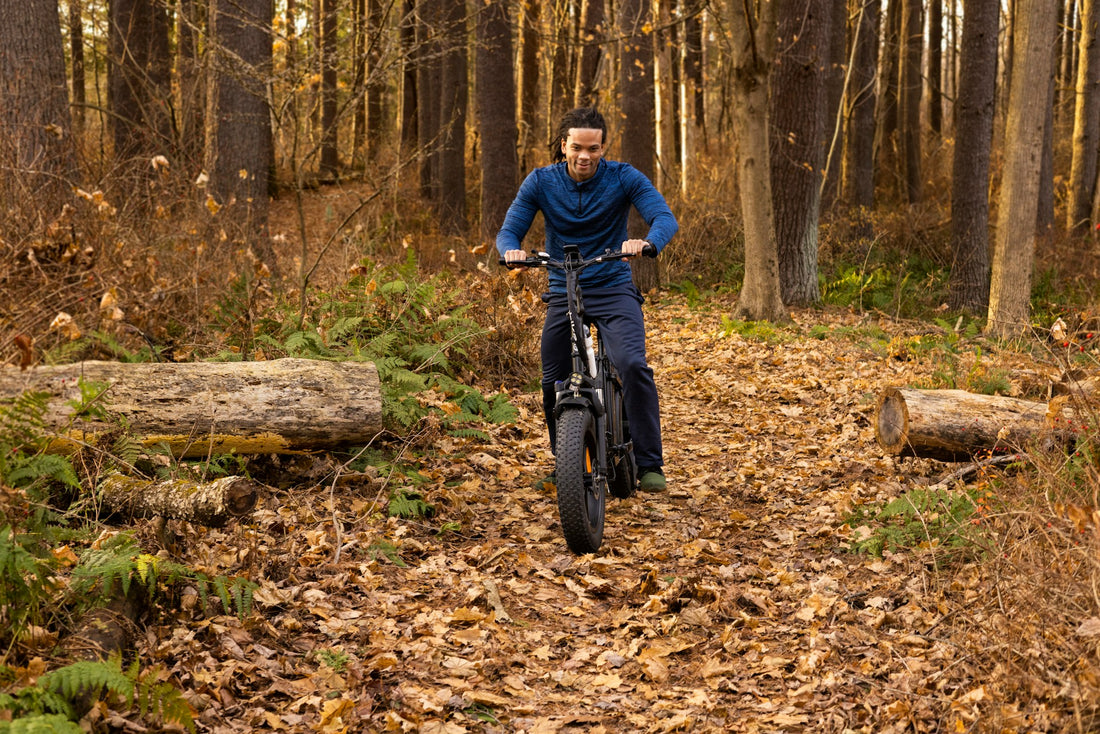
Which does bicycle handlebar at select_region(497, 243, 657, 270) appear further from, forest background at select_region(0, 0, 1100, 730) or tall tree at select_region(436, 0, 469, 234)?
tall tree at select_region(436, 0, 469, 234)

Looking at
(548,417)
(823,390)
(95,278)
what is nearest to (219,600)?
(548,417)

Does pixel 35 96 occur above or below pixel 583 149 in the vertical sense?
above

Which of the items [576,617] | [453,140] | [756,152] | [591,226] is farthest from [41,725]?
[453,140]

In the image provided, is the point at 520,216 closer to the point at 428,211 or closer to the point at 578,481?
the point at 578,481

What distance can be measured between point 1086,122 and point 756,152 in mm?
9939

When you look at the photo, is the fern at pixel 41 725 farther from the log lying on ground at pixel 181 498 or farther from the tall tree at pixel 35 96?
the tall tree at pixel 35 96

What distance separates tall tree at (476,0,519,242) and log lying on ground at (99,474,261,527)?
11239mm

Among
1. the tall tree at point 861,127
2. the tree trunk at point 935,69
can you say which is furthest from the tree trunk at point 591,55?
the tree trunk at point 935,69

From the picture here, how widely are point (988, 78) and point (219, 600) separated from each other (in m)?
13.3

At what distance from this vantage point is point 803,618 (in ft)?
14.5

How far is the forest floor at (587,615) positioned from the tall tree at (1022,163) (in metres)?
4.21

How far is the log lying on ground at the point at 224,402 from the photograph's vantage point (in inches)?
196

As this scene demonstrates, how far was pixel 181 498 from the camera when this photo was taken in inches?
177

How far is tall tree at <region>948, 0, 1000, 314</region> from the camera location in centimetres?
1353
